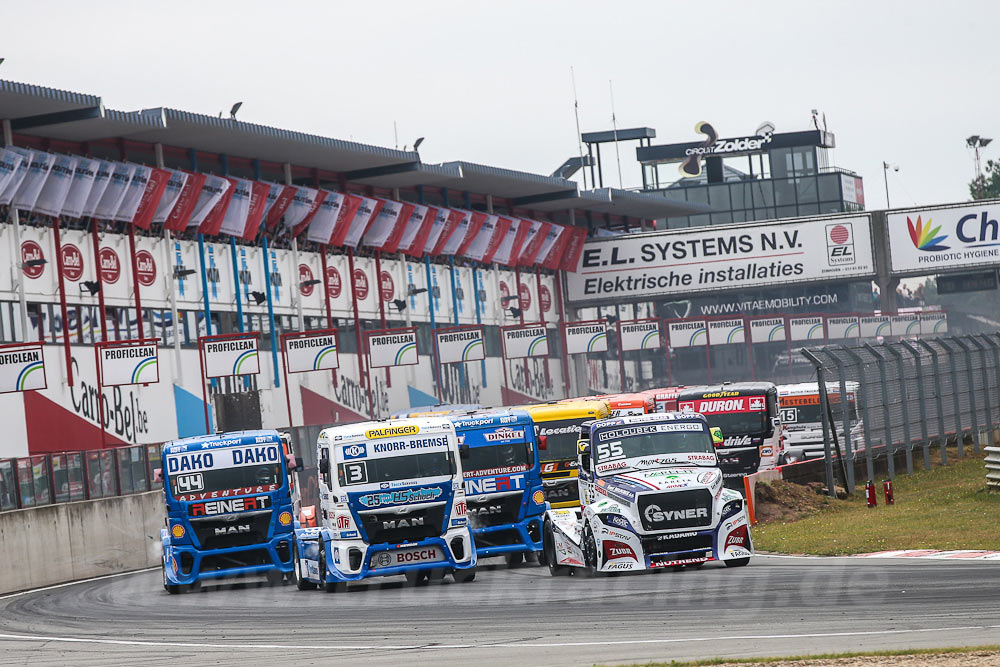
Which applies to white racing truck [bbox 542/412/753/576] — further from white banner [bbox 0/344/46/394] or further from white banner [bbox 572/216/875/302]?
white banner [bbox 572/216/875/302]

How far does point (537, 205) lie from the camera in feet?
227

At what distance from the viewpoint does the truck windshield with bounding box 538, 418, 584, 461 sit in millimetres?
29719

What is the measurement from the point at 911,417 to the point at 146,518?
1710 cm

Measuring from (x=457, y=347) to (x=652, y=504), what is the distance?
104ft

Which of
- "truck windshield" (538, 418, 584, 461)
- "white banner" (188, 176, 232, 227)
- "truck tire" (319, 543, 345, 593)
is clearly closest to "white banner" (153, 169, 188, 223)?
"white banner" (188, 176, 232, 227)

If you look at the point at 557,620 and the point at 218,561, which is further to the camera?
the point at 218,561

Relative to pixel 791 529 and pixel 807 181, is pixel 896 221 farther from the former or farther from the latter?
pixel 791 529

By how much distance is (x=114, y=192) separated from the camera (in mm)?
41625

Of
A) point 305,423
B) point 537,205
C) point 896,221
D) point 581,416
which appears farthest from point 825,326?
point 581,416

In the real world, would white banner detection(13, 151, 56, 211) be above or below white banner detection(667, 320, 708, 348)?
above

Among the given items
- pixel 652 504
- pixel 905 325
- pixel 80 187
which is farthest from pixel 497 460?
pixel 905 325

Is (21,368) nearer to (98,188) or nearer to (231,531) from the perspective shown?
(98,188)

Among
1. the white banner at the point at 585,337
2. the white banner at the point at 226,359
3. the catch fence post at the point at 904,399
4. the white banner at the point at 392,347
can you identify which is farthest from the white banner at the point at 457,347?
the catch fence post at the point at 904,399

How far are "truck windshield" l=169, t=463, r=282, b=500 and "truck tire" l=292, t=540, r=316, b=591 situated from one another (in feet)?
3.68
